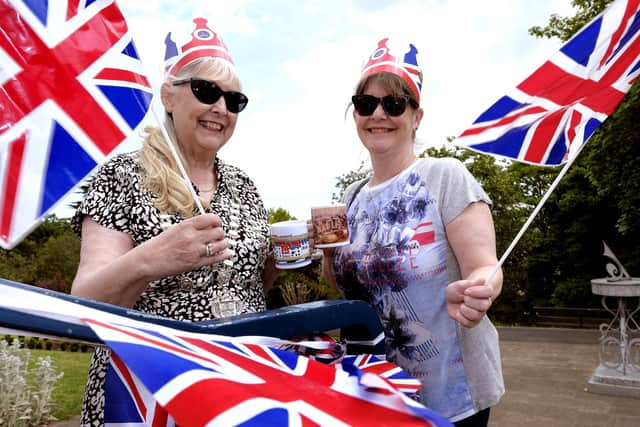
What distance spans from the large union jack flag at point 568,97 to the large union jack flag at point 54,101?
1.40 m

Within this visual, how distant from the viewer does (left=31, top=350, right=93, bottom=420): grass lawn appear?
277 inches

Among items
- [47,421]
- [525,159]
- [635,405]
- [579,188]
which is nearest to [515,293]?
[579,188]

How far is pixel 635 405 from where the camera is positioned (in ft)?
23.1

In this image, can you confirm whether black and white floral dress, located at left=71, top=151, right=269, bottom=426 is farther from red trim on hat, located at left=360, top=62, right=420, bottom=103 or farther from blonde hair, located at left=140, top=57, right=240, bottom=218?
red trim on hat, located at left=360, top=62, right=420, bottom=103

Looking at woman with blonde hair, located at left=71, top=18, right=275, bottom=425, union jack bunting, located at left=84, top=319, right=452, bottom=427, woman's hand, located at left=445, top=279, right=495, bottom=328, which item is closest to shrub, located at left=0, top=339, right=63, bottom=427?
woman with blonde hair, located at left=71, top=18, right=275, bottom=425

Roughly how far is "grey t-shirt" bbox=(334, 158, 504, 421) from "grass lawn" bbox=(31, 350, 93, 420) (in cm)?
629

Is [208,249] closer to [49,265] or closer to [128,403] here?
[128,403]

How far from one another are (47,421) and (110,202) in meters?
6.01

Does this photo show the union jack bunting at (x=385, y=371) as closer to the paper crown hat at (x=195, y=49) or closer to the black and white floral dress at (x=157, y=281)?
the black and white floral dress at (x=157, y=281)

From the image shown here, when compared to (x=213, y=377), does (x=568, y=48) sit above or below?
above

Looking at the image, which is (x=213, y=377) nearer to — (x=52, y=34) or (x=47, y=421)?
(x=52, y=34)

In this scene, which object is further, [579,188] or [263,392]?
[579,188]

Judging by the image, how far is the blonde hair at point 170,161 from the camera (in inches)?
74.4

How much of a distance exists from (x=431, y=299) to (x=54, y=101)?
4.65 feet
